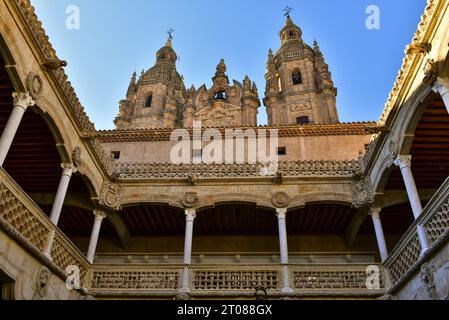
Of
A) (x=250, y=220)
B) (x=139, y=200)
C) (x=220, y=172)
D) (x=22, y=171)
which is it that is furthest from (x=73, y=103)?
(x=250, y=220)

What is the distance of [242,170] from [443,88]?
749 centimetres

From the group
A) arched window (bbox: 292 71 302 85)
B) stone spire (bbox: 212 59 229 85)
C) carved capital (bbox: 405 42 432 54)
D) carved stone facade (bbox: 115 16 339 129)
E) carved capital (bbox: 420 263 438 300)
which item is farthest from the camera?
stone spire (bbox: 212 59 229 85)

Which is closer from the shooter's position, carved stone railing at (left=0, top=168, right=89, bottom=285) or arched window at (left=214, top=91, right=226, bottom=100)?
carved stone railing at (left=0, top=168, right=89, bottom=285)

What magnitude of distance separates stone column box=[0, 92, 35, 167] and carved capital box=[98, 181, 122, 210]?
195 inches

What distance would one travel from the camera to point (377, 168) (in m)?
11.7

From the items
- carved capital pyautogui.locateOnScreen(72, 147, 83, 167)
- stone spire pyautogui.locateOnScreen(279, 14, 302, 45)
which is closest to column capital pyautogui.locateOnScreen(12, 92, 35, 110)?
carved capital pyautogui.locateOnScreen(72, 147, 83, 167)

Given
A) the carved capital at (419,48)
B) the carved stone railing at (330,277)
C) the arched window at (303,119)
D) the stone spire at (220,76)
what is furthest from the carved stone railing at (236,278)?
the stone spire at (220,76)

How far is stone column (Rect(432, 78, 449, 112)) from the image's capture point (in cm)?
748

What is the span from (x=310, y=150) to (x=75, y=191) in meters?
10.8

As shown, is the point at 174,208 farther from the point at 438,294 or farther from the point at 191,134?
the point at 438,294

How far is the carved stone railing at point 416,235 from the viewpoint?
24.6 ft

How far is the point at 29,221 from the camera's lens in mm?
8539

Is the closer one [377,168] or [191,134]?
[377,168]

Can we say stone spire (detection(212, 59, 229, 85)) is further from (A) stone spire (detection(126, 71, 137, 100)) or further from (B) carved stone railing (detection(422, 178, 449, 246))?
(B) carved stone railing (detection(422, 178, 449, 246))
